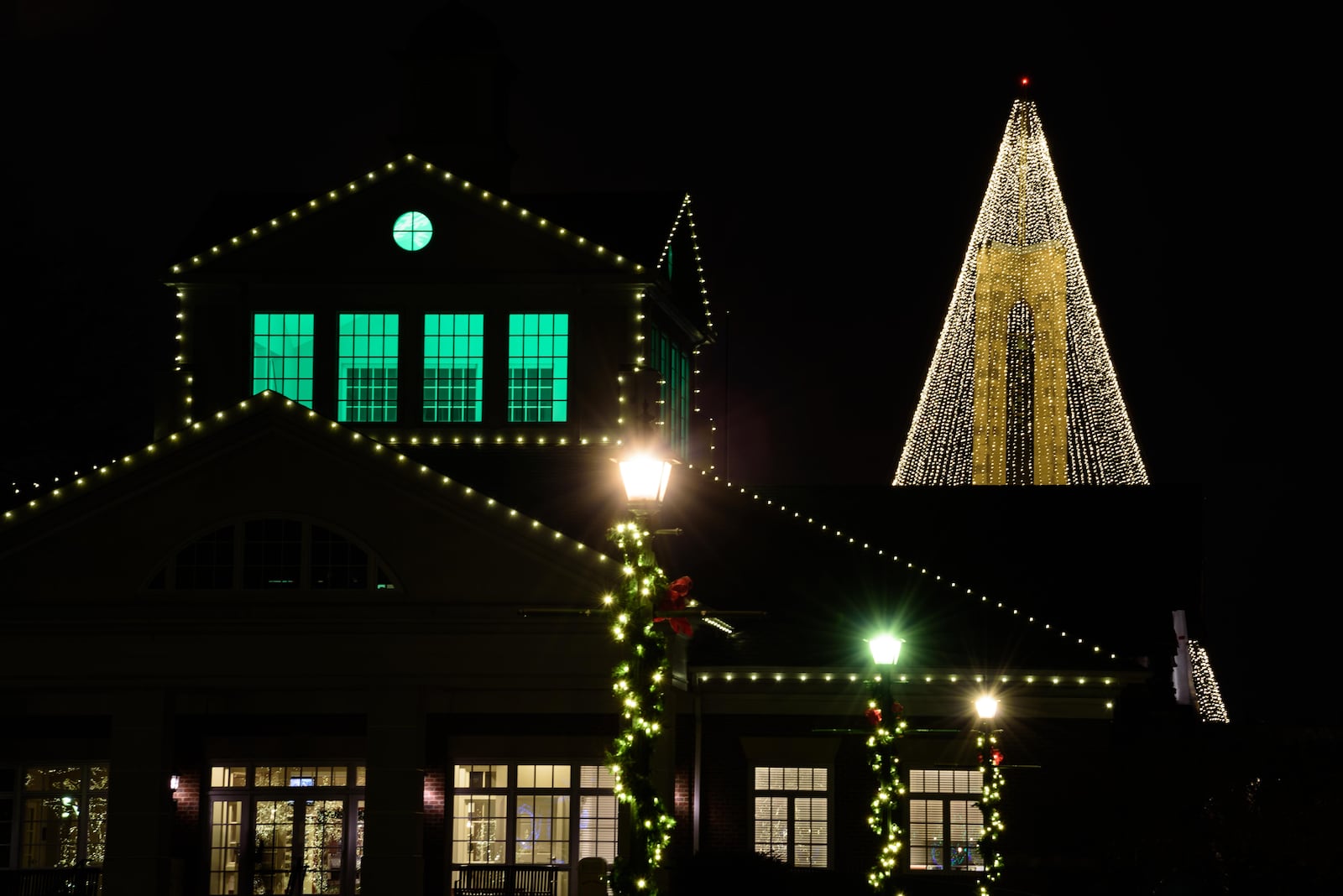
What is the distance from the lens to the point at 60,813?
112ft

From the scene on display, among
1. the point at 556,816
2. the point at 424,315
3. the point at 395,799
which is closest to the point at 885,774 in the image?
the point at 395,799

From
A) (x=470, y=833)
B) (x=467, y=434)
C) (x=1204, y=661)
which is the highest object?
(x=467, y=434)

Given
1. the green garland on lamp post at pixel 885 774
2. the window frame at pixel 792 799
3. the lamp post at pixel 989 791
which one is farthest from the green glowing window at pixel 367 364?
the green garland on lamp post at pixel 885 774

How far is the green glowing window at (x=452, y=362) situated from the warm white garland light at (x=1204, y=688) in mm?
16360

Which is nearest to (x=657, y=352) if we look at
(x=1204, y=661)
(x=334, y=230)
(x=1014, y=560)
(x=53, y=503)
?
(x=334, y=230)

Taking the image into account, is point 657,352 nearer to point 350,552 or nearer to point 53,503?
point 350,552

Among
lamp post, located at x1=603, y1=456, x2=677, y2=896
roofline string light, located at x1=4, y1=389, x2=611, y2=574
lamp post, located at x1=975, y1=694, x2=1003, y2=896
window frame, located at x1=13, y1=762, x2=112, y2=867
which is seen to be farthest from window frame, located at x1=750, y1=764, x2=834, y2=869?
lamp post, located at x1=603, y1=456, x2=677, y2=896

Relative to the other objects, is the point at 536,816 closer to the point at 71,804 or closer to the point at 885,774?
the point at 71,804

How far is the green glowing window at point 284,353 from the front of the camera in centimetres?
3741

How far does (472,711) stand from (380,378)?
7884 millimetres

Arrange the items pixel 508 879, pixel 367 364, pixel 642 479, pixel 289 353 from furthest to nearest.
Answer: pixel 289 353, pixel 367 364, pixel 508 879, pixel 642 479

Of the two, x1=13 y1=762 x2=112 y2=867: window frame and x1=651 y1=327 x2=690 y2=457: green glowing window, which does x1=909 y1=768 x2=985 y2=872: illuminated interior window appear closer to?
x1=651 y1=327 x2=690 y2=457: green glowing window

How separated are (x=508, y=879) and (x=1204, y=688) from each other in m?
20.2

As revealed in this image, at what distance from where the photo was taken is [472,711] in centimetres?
3152
